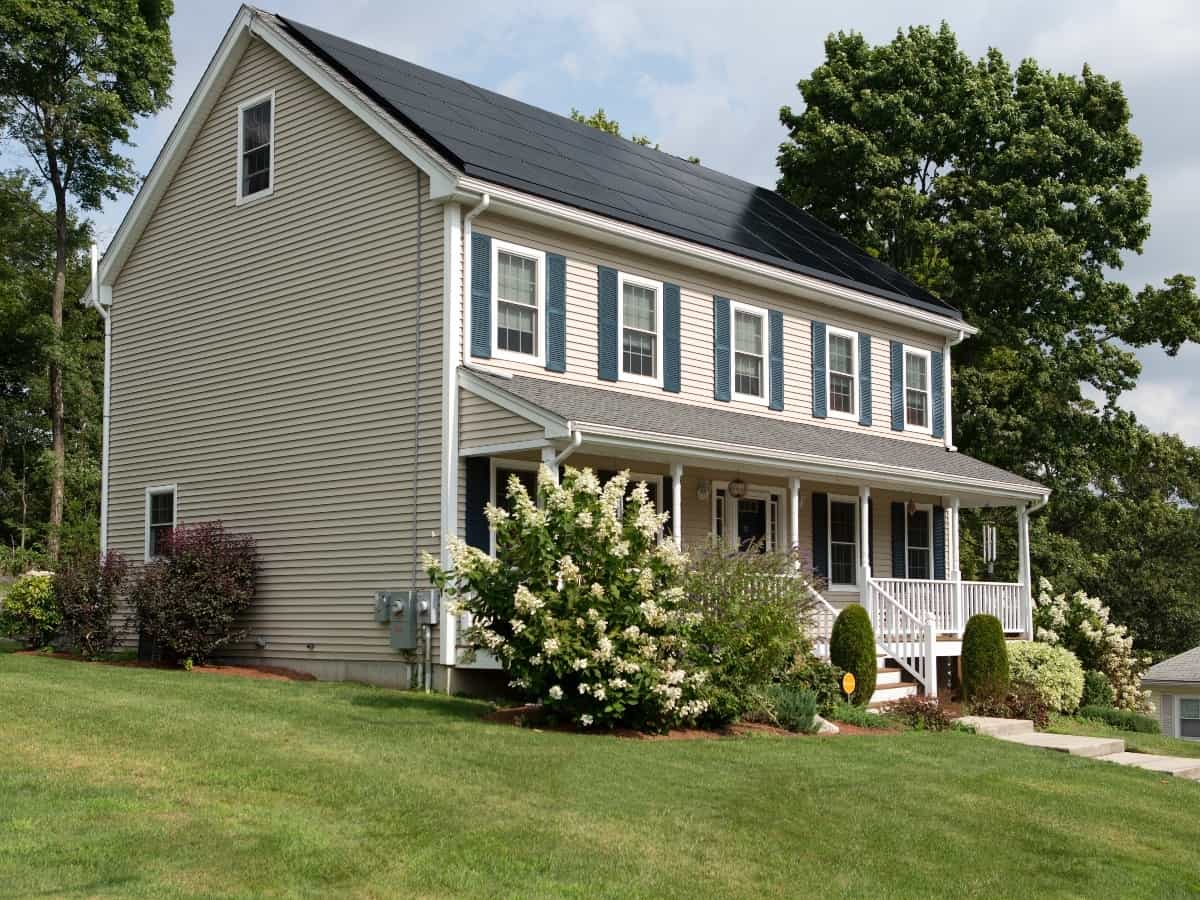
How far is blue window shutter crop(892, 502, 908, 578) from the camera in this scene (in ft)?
75.7

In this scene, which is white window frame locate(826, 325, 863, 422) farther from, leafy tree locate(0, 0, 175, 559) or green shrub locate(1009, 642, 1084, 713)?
leafy tree locate(0, 0, 175, 559)

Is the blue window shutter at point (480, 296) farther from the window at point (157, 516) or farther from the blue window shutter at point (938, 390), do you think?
the blue window shutter at point (938, 390)

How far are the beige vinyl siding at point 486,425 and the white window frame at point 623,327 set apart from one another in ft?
9.56

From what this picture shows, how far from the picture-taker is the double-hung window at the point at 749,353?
20281 millimetres

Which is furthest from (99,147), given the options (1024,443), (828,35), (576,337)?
(1024,443)

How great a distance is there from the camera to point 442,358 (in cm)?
1625

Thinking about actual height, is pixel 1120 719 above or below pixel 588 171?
below

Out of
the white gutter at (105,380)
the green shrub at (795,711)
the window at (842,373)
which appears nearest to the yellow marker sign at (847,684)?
the green shrub at (795,711)

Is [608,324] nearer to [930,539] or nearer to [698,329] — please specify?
[698,329]

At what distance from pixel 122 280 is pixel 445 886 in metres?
16.3

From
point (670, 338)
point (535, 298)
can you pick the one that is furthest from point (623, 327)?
point (535, 298)

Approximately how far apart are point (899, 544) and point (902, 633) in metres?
4.48

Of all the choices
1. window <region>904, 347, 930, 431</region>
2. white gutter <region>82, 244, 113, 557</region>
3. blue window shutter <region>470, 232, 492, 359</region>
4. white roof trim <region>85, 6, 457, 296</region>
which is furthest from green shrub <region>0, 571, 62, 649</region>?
window <region>904, 347, 930, 431</region>

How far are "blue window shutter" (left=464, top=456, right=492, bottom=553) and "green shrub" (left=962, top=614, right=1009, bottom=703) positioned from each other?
648cm
